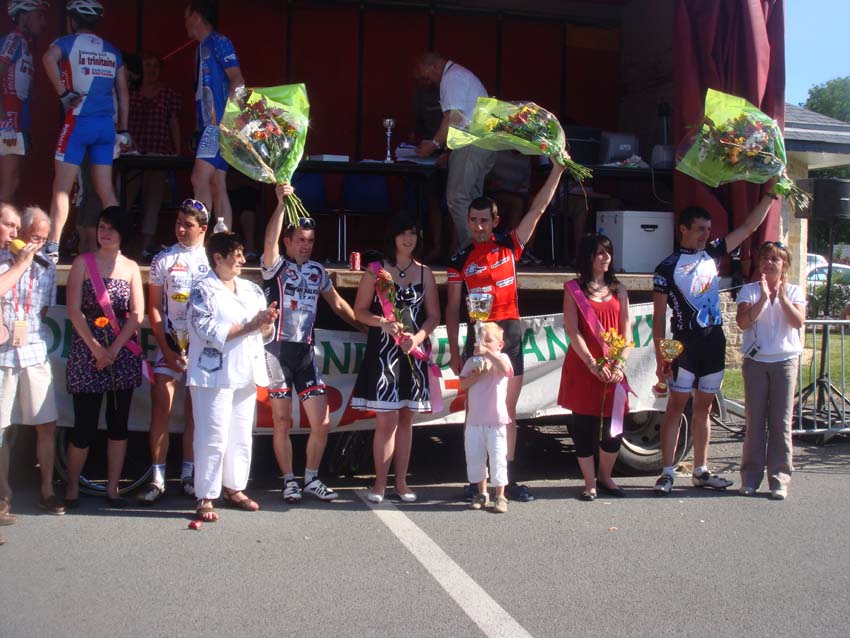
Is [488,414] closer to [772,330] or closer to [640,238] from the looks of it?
[772,330]

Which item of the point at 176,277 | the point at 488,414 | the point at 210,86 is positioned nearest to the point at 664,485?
the point at 488,414

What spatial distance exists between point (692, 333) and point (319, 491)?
9.20 ft

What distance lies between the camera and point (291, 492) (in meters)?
6.36

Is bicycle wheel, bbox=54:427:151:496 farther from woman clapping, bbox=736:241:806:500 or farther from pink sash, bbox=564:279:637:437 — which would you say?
woman clapping, bbox=736:241:806:500

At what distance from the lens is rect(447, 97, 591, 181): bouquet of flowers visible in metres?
6.65

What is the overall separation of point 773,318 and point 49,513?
4.97 m

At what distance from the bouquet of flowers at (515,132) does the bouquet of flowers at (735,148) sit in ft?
3.57

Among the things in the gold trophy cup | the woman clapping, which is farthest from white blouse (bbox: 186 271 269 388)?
the woman clapping

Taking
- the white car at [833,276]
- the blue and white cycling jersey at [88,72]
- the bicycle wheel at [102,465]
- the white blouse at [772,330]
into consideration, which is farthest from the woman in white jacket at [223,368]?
the white car at [833,276]

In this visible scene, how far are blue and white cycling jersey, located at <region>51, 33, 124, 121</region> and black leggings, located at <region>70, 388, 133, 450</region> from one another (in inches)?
91.4

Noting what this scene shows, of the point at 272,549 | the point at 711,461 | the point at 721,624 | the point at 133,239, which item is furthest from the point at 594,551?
the point at 133,239

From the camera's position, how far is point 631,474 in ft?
24.2

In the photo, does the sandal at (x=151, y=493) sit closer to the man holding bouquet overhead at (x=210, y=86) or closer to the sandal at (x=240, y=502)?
the sandal at (x=240, y=502)

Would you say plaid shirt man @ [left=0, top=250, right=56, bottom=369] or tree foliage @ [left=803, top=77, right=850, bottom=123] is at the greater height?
tree foliage @ [left=803, top=77, right=850, bottom=123]
